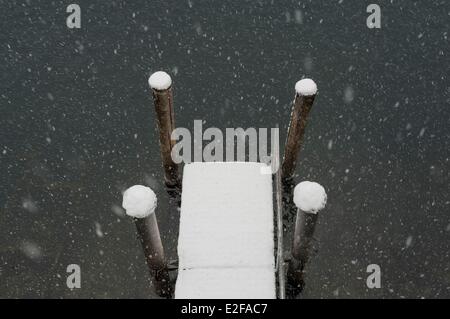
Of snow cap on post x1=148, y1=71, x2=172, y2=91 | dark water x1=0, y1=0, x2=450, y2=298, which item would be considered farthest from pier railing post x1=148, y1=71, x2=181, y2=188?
dark water x1=0, y1=0, x2=450, y2=298

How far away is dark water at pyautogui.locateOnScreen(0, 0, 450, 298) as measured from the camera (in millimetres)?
7105

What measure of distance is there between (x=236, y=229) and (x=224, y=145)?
2984 millimetres

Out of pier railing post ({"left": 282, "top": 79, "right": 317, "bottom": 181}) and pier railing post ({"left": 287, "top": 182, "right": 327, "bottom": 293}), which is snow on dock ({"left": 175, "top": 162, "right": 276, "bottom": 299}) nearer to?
pier railing post ({"left": 287, "top": 182, "right": 327, "bottom": 293})

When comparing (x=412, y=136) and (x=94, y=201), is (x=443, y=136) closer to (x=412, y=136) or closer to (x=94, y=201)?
(x=412, y=136)

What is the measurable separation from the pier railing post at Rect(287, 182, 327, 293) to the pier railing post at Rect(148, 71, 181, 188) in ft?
6.17

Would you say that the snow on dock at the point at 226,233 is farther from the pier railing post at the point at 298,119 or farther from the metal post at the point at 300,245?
the pier railing post at the point at 298,119

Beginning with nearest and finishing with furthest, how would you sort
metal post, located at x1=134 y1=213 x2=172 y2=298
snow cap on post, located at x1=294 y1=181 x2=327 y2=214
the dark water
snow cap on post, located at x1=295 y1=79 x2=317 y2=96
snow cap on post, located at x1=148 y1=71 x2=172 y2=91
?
snow cap on post, located at x1=294 y1=181 x2=327 y2=214
metal post, located at x1=134 y1=213 x2=172 y2=298
snow cap on post, located at x1=148 y1=71 x2=172 y2=91
snow cap on post, located at x1=295 y1=79 x2=317 y2=96
the dark water

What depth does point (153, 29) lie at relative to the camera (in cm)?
992

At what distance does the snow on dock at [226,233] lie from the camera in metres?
5.06

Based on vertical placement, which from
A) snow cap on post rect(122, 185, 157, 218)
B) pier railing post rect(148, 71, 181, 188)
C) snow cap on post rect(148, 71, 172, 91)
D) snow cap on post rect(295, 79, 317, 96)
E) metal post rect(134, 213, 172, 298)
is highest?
snow cap on post rect(295, 79, 317, 96)

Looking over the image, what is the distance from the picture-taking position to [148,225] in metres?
5.04

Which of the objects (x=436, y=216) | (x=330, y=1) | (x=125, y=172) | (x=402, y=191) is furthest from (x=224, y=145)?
(x=330, y=1)

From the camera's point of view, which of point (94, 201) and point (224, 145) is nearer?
point (94, 201)

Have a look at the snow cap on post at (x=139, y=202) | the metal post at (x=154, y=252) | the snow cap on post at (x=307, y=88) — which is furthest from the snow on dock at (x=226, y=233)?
the snow cap on post at (x=307, y=88)
